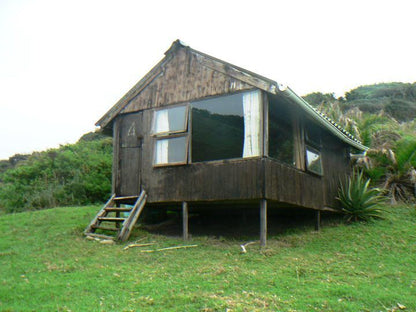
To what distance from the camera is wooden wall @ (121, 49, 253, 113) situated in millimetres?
11117

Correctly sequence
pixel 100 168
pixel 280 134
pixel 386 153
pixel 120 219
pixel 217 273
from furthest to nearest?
1. pixel 100 168
2. pixel 386 153
3. pixel 280 134
4. pixel 120 219
5. pixel 217 273

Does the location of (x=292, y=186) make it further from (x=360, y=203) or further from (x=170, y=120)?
(x=170, y=120)

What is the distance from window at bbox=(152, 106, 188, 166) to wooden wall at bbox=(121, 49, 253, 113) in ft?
0.96

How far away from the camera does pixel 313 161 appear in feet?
41.6

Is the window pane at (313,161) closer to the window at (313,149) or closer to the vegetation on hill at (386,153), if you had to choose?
the window at (313,149)

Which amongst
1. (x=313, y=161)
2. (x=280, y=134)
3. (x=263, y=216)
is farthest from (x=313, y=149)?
(x=263, y=216)

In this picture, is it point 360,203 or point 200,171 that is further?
point 360,203

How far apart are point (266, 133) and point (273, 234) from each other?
3055 mm

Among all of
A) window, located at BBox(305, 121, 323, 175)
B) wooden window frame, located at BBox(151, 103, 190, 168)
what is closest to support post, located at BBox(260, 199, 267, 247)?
wooden window frame, located at BBox(151, 103, 190, 168)

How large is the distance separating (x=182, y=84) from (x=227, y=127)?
1.76 metres

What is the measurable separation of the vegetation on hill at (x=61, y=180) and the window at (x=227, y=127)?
10.7 meters

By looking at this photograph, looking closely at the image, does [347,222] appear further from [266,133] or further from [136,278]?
[136,278]

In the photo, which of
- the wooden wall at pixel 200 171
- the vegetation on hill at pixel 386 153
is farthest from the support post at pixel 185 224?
the vegetation on hill at pixel 386 153

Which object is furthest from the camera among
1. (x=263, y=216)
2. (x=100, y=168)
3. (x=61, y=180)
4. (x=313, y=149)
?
(x=61, y=180)
